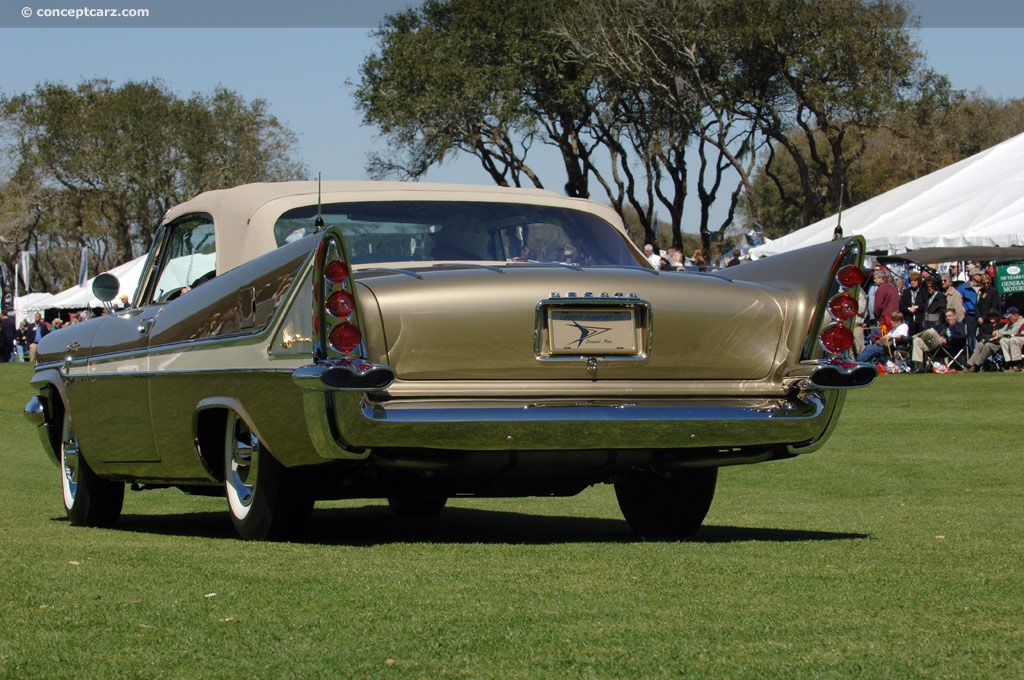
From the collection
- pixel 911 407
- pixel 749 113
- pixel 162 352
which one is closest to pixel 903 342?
pixel 911 407

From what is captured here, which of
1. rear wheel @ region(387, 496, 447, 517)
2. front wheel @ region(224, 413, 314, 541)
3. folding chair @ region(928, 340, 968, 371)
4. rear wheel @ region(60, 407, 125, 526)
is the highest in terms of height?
front wheel @ region(224, 413, 314, 541)

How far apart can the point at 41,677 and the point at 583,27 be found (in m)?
45.0

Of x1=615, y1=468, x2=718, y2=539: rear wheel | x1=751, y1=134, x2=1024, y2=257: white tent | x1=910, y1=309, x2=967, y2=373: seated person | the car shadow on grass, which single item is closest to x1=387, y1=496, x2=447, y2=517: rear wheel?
the car shadow on grass

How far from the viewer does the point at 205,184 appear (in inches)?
2675

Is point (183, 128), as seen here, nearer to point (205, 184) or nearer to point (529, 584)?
point (205, 184)

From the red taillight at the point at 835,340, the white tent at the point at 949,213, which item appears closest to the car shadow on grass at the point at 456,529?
the red taillight at the point at 835,340

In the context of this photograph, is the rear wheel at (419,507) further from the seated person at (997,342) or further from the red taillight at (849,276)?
the seated person at (997,342)

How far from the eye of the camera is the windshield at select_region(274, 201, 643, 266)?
6.60 meters

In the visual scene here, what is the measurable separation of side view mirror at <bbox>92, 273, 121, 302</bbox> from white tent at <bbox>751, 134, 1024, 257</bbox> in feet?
59.6

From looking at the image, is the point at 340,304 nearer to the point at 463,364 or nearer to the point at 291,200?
the point at 463,364

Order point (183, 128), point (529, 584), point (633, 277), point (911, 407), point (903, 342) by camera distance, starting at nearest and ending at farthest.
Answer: point (529, 584), point (633, 277), point (911, 407), point (903, 342), point (183, 128)

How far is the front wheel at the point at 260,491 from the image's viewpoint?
5.95 metres

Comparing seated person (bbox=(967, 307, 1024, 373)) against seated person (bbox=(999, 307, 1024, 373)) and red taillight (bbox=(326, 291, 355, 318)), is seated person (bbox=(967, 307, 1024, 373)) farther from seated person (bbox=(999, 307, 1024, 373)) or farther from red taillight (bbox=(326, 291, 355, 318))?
red taillight (bbox=(326, 291, 355, 318))

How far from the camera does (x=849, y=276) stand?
5.98m
